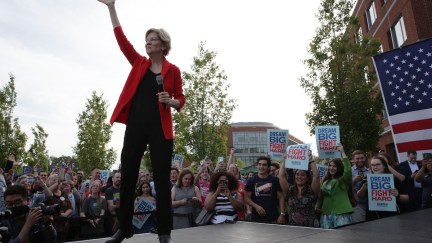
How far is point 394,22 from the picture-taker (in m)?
21.1

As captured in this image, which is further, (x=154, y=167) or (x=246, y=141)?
(x=246, y=141)

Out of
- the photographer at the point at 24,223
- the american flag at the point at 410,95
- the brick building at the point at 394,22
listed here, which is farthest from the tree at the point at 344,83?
the photographer at the point at 24,223

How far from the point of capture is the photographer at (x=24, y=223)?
288 centimetres

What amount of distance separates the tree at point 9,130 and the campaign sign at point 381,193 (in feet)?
67.0

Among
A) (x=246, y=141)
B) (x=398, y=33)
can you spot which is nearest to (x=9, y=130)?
(x=398, y=33)

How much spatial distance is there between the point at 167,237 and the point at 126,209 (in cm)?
36

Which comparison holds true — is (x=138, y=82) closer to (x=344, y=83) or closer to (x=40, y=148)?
(x=344, y=83)

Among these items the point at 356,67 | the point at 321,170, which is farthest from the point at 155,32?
the point at 356,67

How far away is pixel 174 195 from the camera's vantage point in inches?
229

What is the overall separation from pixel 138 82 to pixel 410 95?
5.68m

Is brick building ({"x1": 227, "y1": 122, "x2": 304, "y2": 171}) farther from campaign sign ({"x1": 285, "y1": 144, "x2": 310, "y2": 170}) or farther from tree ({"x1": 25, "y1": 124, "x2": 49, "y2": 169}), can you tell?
campaign sign ({"x1": 285, "y1": 144, "x2": 310, "y2": 170})

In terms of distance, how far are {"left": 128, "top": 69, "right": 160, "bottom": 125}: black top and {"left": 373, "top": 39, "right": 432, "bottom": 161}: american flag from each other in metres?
5.36

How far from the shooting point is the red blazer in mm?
2449

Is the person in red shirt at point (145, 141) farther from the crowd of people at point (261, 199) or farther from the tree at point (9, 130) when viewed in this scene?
the tree at point (9, 130)
